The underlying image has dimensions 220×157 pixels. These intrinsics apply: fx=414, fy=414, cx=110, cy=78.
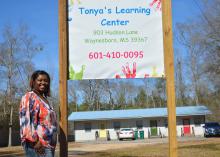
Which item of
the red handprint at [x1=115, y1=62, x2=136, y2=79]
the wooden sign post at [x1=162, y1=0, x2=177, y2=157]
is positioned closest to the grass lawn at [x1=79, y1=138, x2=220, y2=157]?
the wooden sign post at [x1=162, y1=0, x2=177, y2=157]

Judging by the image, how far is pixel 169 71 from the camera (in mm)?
6305

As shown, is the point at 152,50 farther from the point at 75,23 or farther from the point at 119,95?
the point at 119,95

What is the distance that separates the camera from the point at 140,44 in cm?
631

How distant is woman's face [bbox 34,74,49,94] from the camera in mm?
5172

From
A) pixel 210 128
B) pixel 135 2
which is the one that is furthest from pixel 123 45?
pixel 210 128

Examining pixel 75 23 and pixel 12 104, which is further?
pixel 12 104

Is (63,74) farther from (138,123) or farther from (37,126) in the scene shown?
(138,123)

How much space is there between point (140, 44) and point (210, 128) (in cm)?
4006

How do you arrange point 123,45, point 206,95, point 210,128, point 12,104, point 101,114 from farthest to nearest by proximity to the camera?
1. point 206,95
2. point 101,114
3. point 12,104
4. point 210,128
5. point 123,45

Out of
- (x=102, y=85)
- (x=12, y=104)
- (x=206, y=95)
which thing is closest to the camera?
(x=12, y=104)

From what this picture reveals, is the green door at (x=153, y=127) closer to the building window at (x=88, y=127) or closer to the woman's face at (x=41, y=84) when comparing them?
the building window at (x=88, y=127)

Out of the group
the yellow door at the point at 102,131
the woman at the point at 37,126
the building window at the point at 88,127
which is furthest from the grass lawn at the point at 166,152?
the building window at the point at 88,127

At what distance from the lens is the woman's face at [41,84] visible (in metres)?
5.17

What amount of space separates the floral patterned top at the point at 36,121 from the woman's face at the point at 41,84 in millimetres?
155
